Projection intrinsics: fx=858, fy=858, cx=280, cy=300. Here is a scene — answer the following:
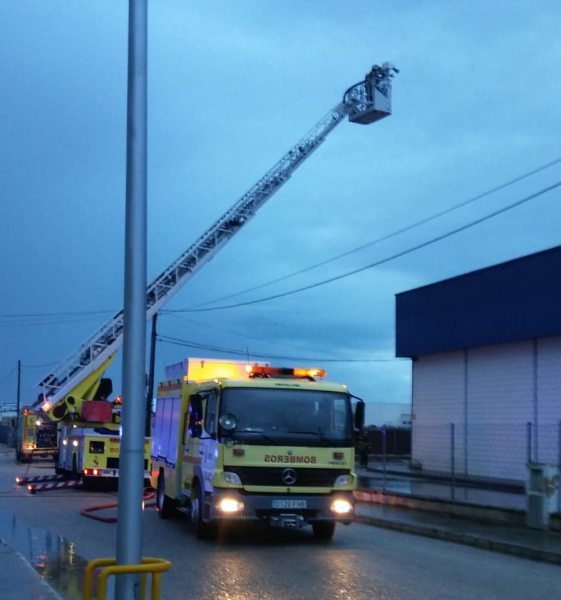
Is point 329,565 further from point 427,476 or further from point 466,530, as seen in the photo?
point 427,476

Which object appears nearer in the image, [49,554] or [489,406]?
[49,554]

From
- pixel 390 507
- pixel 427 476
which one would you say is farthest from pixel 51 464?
pixel 390 507

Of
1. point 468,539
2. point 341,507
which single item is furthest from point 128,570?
point 468,539

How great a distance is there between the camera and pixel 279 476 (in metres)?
12.7

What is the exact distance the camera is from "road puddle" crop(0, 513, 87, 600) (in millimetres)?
9703

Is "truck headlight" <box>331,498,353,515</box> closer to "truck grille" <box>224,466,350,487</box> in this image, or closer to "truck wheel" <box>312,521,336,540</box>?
"truck grille" <box>224,466,350,487</box>

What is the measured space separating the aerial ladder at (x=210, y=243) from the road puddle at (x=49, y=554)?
1054cm

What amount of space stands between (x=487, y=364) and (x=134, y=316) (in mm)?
20954

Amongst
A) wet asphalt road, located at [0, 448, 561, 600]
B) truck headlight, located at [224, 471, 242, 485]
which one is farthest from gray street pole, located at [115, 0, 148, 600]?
truck headlight, located at [224, 471, 242, 485]

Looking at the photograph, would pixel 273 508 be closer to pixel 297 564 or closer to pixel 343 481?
pixel 343 481

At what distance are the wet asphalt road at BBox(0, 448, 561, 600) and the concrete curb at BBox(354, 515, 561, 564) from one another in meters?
0.21

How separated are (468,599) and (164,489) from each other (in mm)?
8666

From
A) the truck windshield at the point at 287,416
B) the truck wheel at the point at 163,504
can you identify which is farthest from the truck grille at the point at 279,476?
the truck wheel at the point at 163,504

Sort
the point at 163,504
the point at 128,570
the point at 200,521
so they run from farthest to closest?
the point at 163,504, the point at 200,521, the point at 128,570
